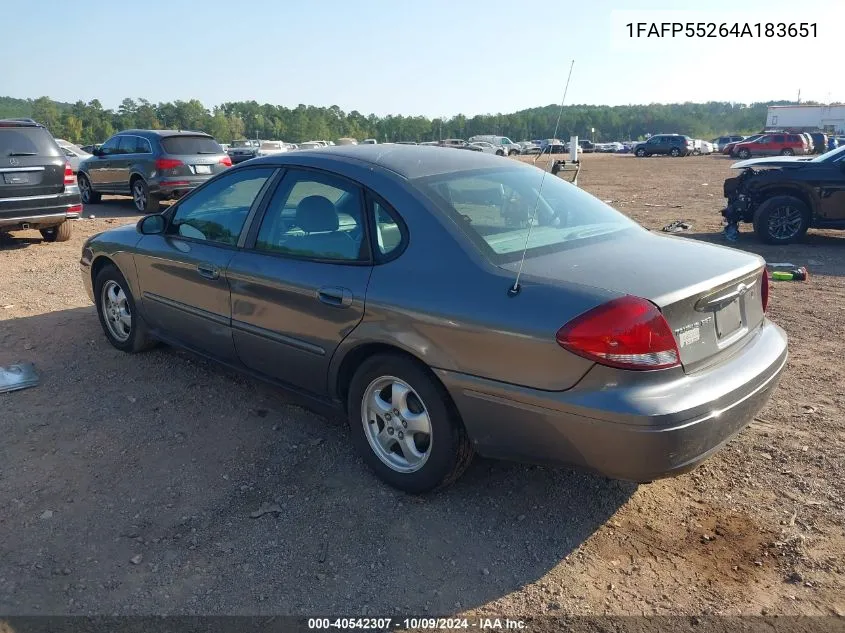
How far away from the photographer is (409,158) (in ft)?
12.4

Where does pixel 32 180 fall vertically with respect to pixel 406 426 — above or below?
above

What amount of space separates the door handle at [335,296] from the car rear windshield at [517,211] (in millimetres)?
628

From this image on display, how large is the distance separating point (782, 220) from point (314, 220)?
890 centimetres

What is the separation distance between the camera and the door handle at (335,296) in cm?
334

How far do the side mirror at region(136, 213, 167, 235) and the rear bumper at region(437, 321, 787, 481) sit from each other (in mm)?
2646

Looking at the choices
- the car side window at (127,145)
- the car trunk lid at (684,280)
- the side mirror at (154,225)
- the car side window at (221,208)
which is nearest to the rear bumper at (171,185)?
the car side window at (127,145)

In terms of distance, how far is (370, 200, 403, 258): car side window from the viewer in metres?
3.27

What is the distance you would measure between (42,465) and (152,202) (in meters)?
11.0

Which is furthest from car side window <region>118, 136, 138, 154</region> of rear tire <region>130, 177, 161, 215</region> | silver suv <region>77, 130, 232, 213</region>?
rear tire <region>130, 177, 161, 215</region>

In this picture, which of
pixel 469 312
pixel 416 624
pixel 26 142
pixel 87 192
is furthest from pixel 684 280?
pixel 87 192

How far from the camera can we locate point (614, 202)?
54.0 feet

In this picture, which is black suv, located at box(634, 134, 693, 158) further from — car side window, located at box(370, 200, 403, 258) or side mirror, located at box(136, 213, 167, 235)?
car side window, located at box(370, 200, 403, 258)

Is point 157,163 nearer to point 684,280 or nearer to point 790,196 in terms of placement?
point 790,196

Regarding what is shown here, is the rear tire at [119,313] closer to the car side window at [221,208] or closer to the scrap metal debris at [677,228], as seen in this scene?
the car side window at [221,208]
